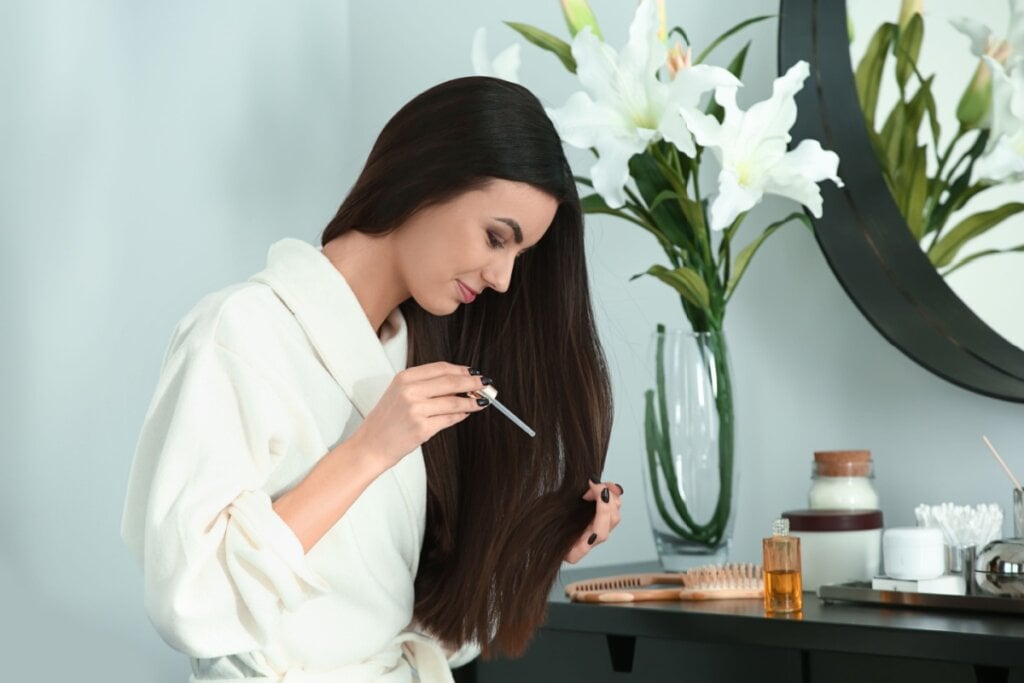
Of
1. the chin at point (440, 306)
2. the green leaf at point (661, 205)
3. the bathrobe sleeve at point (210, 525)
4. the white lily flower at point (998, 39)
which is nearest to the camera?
the bathrobe sleeve at point (210, 525)

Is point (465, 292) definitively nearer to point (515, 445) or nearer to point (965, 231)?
point (515, 445)

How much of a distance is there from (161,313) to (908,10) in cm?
120

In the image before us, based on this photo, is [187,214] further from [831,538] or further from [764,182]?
[831,538]

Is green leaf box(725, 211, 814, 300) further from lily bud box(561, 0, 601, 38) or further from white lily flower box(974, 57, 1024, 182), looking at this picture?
lily bud box(561, 0, 601, 38)

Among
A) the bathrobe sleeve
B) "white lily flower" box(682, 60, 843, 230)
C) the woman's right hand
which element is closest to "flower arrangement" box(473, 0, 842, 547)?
"white lily flower" box(682, 60, 843, 230)

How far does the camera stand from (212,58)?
221cm

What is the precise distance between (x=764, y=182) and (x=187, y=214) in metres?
0.98

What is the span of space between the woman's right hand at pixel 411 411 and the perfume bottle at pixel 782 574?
16.4 inches

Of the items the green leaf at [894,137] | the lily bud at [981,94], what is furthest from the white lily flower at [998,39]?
the green leaf at [894,137]

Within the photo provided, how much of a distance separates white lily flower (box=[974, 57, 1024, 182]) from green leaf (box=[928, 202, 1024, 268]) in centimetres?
4

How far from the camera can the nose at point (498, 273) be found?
1.39 metres

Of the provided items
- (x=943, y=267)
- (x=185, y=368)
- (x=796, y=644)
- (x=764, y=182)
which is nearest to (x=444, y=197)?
(x=185, y=368)

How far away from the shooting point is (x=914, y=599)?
138 cm

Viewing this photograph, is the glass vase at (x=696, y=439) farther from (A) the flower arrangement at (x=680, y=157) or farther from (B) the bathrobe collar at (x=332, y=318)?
(B) the bathrobe collar at (x=332, y=318)
